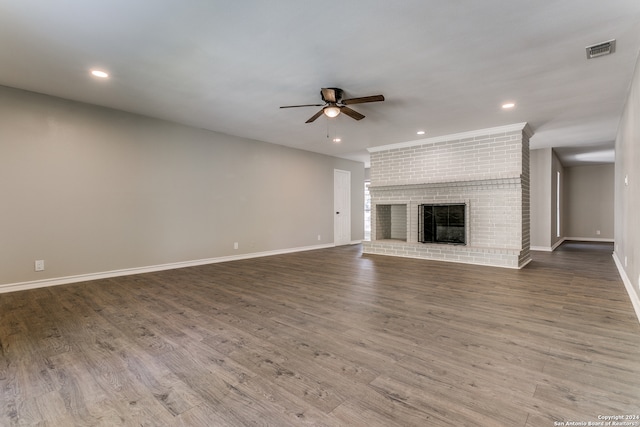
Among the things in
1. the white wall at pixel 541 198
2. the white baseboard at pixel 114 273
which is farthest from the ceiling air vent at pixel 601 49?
the white baseboard at pixel 114 273

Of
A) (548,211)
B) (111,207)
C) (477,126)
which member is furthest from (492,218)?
(111,207)

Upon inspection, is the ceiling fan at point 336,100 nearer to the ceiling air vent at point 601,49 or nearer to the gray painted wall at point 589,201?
the ceiling air vent at point 601,49

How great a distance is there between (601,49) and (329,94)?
2522mm

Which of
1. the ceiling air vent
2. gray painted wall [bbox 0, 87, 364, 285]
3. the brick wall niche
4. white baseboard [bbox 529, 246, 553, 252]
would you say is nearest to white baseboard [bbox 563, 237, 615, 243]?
white baseboard [bbox 529, 246, 553, 252]

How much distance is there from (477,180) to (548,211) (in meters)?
2.94

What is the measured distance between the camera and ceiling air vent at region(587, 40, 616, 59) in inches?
105

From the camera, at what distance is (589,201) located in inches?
376

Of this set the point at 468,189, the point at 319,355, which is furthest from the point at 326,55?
the point at 468,189

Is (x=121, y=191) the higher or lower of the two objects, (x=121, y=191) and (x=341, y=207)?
the higher

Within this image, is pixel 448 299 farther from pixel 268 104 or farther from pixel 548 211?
pixel 548 211

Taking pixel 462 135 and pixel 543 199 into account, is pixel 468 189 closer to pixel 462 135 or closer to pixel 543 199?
pixel 462 135

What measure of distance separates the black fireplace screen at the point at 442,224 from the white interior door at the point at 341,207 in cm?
260

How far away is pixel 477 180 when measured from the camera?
18.2 ft

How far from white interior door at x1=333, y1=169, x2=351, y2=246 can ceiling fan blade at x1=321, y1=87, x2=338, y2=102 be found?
4.66 m
